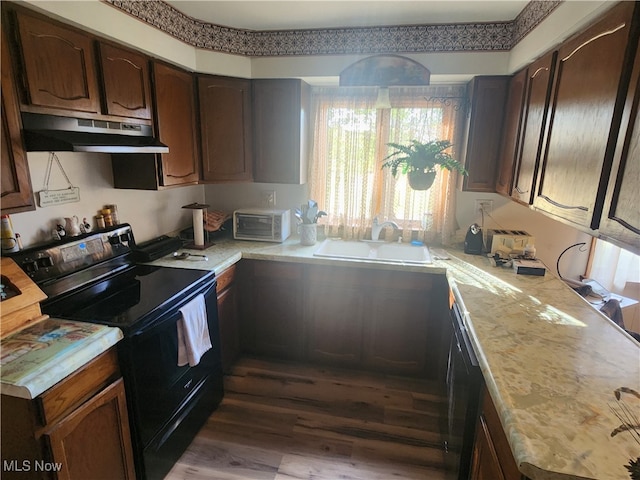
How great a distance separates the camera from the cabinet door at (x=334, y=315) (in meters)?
2.47

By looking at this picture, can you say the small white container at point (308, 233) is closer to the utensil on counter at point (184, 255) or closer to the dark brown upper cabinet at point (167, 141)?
the utensil on counter at point (184, 255)

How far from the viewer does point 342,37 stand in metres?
2.40

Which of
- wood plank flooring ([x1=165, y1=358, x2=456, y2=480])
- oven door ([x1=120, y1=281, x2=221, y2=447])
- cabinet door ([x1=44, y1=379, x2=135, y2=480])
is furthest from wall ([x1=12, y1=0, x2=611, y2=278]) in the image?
wood plank flooring ([x1=165, y1=358, x2=456, y2=480])

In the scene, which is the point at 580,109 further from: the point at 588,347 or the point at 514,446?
the point at 514,446

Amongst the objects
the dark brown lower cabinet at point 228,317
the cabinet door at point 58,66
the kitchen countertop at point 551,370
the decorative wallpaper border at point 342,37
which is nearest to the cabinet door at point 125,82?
the cabinet door at point 58,66

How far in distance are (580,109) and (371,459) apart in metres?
1.93

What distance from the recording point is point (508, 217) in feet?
8.79

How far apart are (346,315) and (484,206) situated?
4.41 feet

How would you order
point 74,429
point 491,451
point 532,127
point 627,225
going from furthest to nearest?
1. point 532,127
2. point 74,429
3. point 491,451
4. point 627,225

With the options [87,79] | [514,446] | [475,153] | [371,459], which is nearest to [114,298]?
[87,79]

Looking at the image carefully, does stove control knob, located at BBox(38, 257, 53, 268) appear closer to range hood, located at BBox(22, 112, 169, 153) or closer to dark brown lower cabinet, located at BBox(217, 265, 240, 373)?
range hood, located at BBox(22, 112, 169, 153)

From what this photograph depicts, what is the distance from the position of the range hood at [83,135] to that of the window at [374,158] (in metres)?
1.30

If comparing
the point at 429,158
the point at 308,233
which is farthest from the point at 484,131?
the point at 308,233

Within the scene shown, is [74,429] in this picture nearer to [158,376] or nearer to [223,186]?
[158,376]
